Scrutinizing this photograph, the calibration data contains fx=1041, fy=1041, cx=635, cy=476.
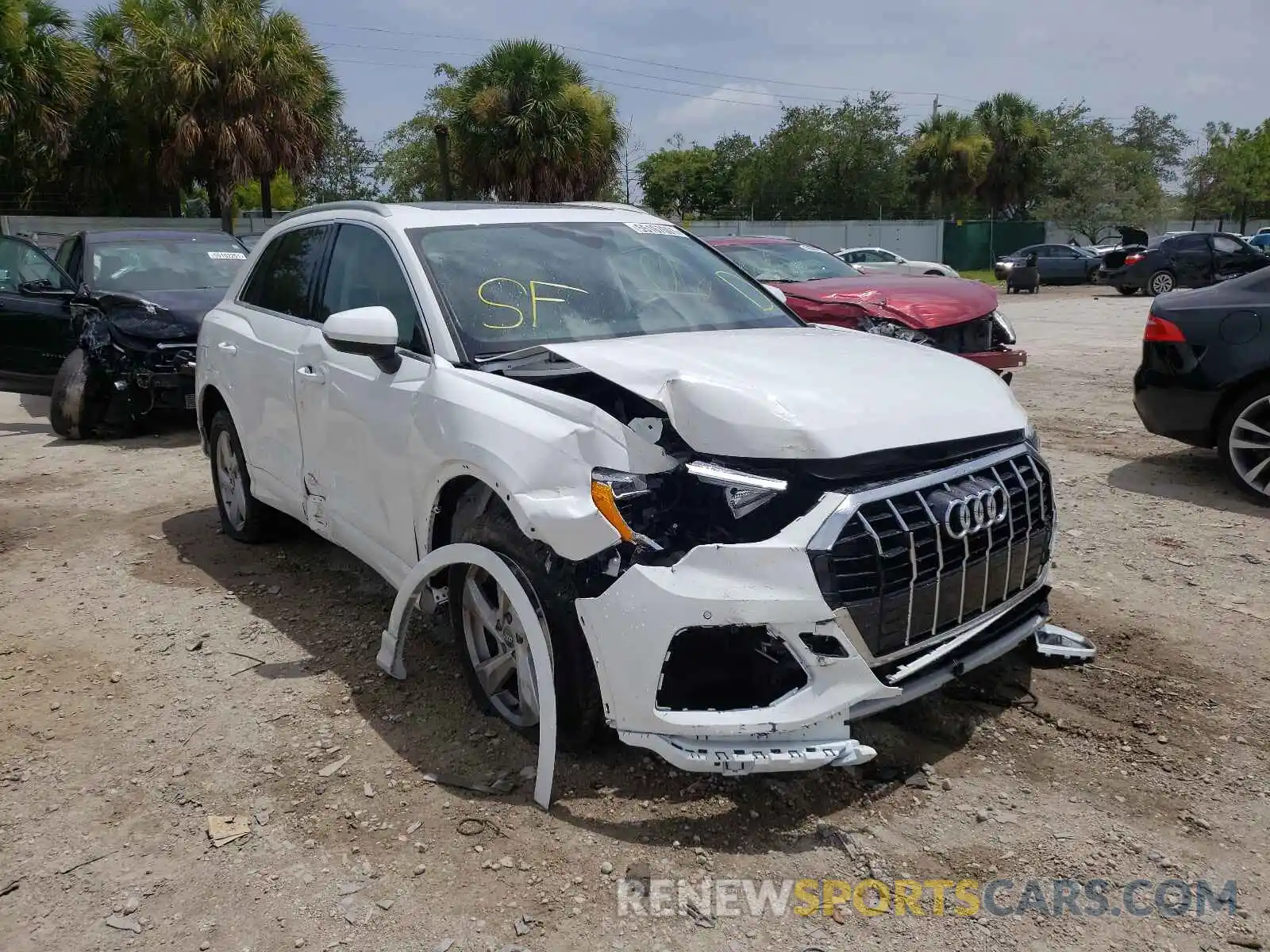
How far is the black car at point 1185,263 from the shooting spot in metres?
23.7

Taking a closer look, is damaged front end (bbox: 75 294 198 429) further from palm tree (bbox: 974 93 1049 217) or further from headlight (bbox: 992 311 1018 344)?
palm tree (bbox: 974 93 1049 217)

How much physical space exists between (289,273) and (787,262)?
254 inches

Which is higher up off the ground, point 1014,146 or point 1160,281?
point 1014,146

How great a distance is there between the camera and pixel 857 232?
Answer: 40969 mm

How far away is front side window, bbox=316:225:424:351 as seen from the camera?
3840 millimetres

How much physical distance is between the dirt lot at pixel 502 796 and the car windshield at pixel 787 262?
18.2 ft

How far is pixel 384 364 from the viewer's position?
375 centimetres

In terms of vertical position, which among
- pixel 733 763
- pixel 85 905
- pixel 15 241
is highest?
pixel 15 241

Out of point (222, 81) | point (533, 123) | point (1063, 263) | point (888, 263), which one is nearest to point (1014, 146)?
point (1063, 263)

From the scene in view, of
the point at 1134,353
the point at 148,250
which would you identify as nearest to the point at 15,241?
the point at 148,250

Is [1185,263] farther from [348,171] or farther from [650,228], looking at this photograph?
[348,171]

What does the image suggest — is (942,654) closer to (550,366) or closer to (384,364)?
(550,366)

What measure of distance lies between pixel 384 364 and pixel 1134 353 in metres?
12.4

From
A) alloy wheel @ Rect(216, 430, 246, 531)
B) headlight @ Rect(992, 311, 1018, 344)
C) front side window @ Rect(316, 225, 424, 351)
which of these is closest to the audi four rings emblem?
front side window @ Rect(316, 225, 424, 351)
